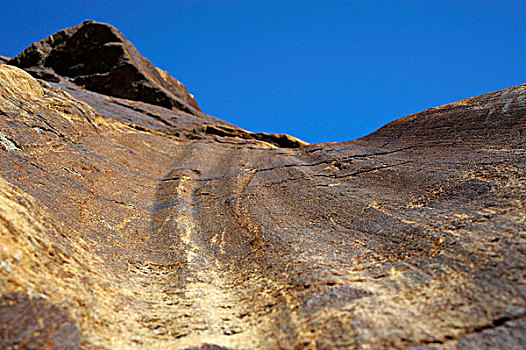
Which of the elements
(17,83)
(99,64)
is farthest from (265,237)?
(99,64)

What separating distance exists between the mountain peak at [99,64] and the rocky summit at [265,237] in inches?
392

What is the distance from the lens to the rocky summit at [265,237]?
2312 millimetres

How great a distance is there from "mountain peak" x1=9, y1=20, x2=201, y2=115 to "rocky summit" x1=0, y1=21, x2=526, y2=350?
9.97 metres

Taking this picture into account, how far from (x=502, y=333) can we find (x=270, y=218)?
3.55m

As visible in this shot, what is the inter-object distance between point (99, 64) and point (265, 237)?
19.8 meters

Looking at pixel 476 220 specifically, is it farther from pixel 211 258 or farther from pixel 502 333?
pixel 211 258

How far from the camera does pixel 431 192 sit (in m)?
4.85

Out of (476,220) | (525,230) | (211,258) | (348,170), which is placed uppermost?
(348,170)

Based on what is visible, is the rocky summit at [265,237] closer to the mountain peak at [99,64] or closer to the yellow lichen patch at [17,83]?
the yellow lichen patch at [17,83]

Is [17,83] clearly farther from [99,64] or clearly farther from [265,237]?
[99,64]

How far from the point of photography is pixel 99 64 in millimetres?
19516

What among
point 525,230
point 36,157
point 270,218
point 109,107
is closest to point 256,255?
point 270,218

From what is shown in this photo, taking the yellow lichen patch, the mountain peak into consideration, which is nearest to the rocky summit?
the yellow lichen patch

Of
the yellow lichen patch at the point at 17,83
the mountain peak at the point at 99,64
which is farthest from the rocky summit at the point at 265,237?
the mountain peak at the point at 99,64
